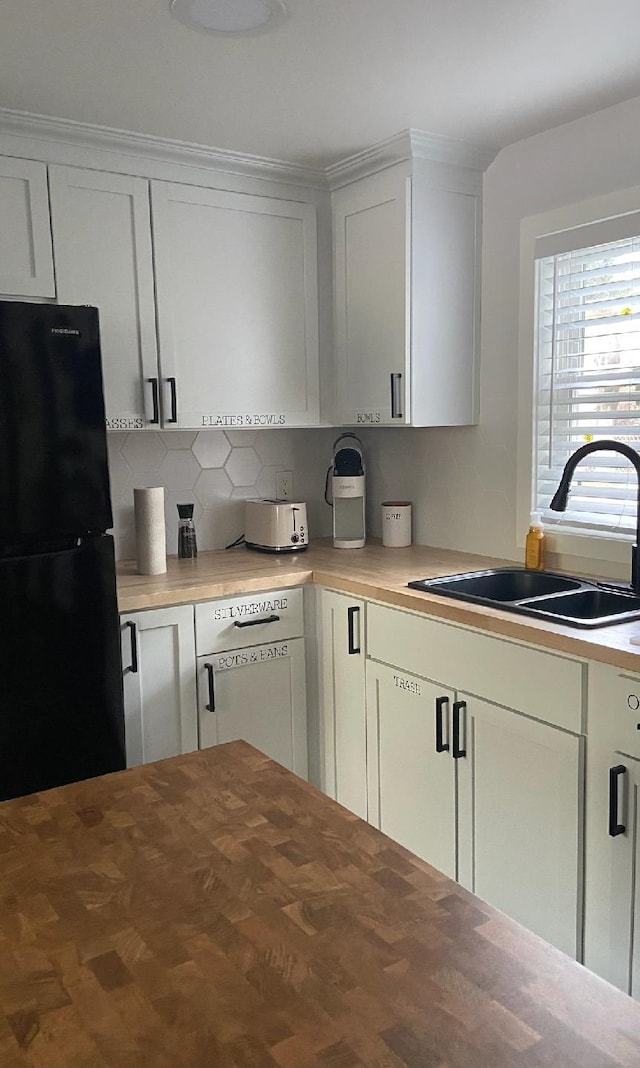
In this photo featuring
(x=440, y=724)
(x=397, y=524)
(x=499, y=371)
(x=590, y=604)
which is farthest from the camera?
(x=397, y=524)

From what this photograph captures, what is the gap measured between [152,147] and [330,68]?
0.74 m

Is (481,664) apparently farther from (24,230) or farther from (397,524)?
(24,230)

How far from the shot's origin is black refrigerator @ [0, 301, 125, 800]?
2105mm

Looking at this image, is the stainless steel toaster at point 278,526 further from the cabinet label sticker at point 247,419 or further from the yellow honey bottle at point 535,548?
the yellow honey bottle at point 535,548

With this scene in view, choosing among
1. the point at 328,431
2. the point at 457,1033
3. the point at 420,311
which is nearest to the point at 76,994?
the point at 457,1033

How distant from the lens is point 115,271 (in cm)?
259

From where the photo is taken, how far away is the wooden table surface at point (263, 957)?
719 millimetres

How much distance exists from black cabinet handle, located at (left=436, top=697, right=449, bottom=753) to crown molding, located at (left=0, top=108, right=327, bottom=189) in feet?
5.91

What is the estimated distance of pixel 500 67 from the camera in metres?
2.09

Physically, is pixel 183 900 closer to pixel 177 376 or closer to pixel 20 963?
pixel 20 963

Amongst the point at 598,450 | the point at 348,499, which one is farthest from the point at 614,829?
the point at 348,499

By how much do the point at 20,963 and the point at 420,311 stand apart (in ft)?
7.55

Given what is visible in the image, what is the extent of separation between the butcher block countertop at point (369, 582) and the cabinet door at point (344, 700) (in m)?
0.09

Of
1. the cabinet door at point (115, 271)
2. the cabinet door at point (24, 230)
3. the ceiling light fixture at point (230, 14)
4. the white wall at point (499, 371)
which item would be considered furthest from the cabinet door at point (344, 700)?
the ceiling light fixture at point (230, 14)
